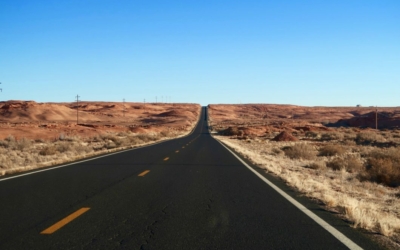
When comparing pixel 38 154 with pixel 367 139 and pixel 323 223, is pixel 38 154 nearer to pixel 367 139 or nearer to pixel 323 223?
pixel 323 223

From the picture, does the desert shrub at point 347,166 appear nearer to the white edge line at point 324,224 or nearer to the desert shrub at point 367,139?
the white edge line at point 324,224

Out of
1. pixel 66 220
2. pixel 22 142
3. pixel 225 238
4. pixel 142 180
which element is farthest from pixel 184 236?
pixel 22 142

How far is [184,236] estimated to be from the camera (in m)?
6.84

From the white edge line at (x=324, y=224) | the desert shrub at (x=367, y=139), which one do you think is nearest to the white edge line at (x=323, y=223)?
the white edge line at (x=324, y=224)

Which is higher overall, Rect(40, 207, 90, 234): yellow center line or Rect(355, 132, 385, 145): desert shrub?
Rect(40, 207, 90, 234): yellow center line

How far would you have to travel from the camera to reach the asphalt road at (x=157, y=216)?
21.5 ft

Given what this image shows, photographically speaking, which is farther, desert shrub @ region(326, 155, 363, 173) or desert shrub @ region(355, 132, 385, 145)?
desert shrub @ region(355, 132, 385, 145)

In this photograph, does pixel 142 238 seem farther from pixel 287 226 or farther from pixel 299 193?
pixel 299 193

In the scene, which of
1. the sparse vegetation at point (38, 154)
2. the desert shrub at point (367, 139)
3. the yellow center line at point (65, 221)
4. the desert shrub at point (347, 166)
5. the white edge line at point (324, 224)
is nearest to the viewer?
the white edge line at point (324, 224)

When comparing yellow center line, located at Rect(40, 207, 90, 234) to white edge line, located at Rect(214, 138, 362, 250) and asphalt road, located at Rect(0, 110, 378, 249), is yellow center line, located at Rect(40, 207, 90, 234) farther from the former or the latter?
white edge line, located at Rect(214, 138, 362, 250)

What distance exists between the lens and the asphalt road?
6.54 metres

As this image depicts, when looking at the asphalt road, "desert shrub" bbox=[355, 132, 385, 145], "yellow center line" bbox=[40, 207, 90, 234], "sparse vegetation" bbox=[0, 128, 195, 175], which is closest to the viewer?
the asphalt road

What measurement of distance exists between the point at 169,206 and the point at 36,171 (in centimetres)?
883

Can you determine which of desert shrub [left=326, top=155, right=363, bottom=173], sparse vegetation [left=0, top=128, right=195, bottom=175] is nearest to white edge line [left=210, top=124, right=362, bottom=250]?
desert shrub [left=326, top=155, right=363, bottom=173]
